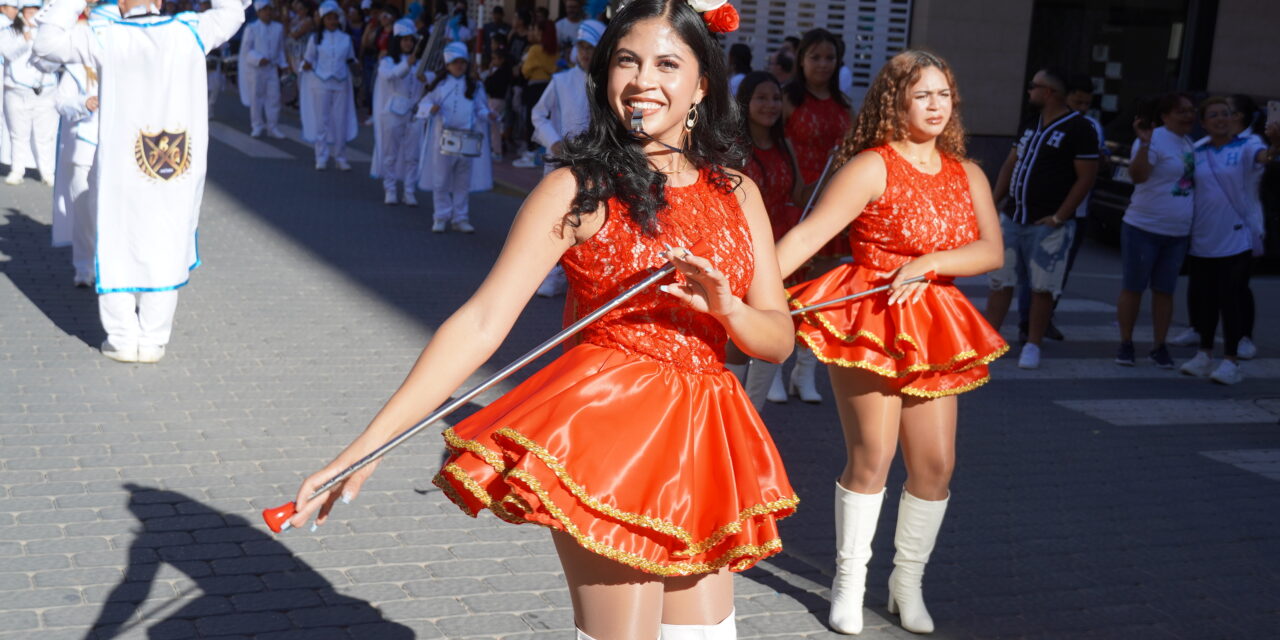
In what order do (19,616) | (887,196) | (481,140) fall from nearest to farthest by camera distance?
(19,616) < (887,196) < (481,140)

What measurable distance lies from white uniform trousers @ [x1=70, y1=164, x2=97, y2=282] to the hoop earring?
637 cm

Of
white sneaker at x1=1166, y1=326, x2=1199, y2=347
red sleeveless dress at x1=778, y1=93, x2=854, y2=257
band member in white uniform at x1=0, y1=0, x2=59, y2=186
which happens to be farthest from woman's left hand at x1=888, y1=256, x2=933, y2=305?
band member in white uniform at x1=0, y1=0, x2=59, y2=186

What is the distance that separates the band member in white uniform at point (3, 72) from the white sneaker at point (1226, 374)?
1022cm

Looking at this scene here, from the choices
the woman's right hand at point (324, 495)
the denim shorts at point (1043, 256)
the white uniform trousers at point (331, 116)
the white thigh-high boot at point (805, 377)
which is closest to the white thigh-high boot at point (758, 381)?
the white thigh-high boot at point (805, 377)

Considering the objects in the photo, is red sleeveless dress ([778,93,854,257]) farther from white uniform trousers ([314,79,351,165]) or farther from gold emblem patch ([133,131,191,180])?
white uniform trousers ([314,79,351,165])

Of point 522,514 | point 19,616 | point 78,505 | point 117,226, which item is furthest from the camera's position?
point 117,226

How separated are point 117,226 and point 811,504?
4.02 m

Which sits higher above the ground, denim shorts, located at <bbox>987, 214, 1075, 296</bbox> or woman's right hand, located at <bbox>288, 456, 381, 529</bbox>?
woman's right hand, located at <bbox>288, 456, 381, 529</bbox>

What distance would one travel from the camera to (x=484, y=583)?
4633 mm

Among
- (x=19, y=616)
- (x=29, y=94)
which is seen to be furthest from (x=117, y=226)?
(x=29, y=94)

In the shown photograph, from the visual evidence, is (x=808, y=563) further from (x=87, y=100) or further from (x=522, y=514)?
(x=87, y=100)

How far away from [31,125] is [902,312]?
11.8 metres

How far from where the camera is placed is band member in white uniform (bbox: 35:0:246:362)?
6957mm

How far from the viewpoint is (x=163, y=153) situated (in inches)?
284
